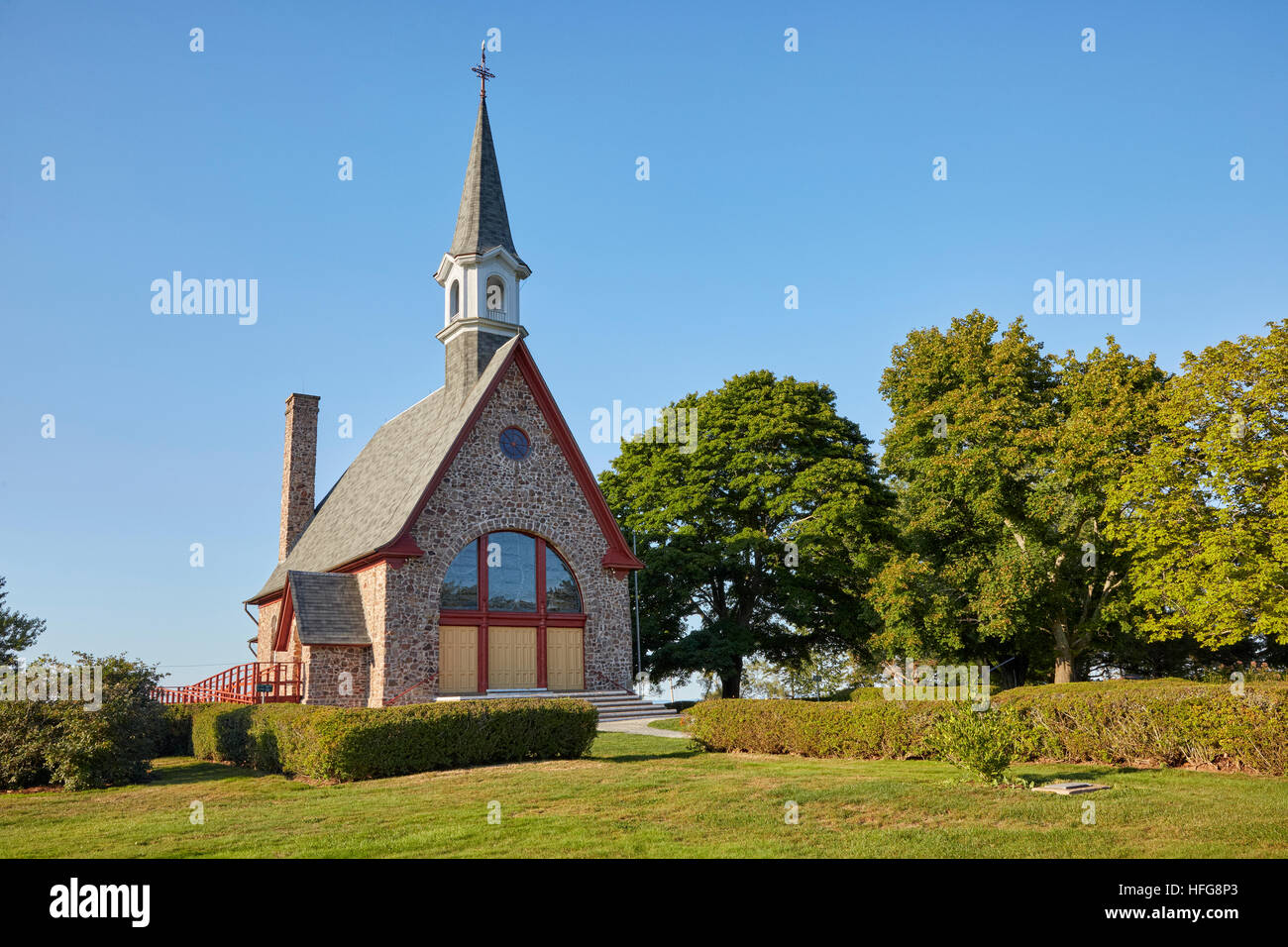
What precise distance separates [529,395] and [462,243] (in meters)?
6.29

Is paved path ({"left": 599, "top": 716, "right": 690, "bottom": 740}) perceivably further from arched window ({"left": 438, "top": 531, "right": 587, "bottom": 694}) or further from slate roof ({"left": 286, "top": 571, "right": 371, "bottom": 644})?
slate roof ({"left": 286, "top": 571, "right": 371, "bottom": 644})

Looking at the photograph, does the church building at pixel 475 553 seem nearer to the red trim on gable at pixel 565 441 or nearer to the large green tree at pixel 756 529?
the red trim on gable at pixel 565 441

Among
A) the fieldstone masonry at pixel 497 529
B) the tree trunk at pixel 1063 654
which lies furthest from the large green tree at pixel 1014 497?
the fieldstone masonry at pixel 497 529

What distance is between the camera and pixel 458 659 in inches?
986

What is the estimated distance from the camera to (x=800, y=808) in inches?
427

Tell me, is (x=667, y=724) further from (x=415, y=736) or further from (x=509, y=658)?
(x=415, y=736)

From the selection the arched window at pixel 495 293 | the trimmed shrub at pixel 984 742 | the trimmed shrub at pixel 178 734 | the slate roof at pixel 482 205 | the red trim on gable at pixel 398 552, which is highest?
the slate roof at pixel 482 205

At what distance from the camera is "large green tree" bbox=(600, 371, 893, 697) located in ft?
115

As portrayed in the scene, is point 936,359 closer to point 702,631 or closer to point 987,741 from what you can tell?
point 702,631

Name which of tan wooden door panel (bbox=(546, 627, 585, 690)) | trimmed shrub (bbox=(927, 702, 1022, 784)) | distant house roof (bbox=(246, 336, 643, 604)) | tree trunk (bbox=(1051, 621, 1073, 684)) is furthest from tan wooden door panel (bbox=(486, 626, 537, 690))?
tree trunk (bbox=(1051, 621, 1073, 684))

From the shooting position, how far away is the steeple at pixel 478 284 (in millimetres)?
28844

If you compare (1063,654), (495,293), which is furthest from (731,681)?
(495,293)

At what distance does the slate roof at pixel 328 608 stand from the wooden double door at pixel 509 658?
2346mm

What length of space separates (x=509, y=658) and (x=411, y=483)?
5.71 meters
